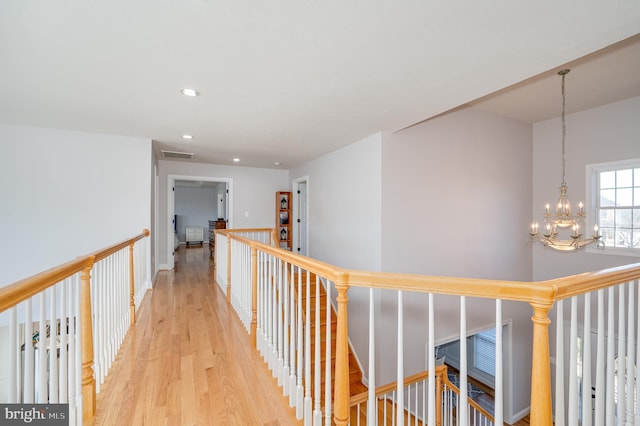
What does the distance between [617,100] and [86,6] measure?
609 cm

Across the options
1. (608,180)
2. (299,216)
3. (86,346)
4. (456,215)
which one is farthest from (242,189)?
(608,180)

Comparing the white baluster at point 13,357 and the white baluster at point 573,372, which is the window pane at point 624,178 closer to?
the white baluster at point 573,372

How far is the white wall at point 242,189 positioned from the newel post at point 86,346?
15.1 feet

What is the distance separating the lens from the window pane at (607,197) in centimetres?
422

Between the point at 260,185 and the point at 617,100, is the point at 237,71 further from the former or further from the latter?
the point at 617,100

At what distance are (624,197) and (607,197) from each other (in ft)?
0.59

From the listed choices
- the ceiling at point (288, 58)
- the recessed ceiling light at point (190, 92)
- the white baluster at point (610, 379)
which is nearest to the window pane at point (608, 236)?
the ceiling at point (288, 58)

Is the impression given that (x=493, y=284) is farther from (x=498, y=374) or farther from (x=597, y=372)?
(x=597, y=372)

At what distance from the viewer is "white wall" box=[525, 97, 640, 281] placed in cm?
400

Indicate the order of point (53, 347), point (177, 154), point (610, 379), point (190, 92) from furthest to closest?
point (177, 154)
point (190, 92)
point (610, 379)
point (53, 347)

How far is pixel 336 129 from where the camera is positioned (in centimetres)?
375

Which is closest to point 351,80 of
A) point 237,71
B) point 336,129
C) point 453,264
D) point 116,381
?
point 237,71

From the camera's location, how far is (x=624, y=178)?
4.09m

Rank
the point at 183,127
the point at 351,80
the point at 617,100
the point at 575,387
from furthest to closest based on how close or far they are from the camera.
A: 1. the point at 617,100
2. the point at 183,127
3. the point at 351,80
4. the point at 575,387
